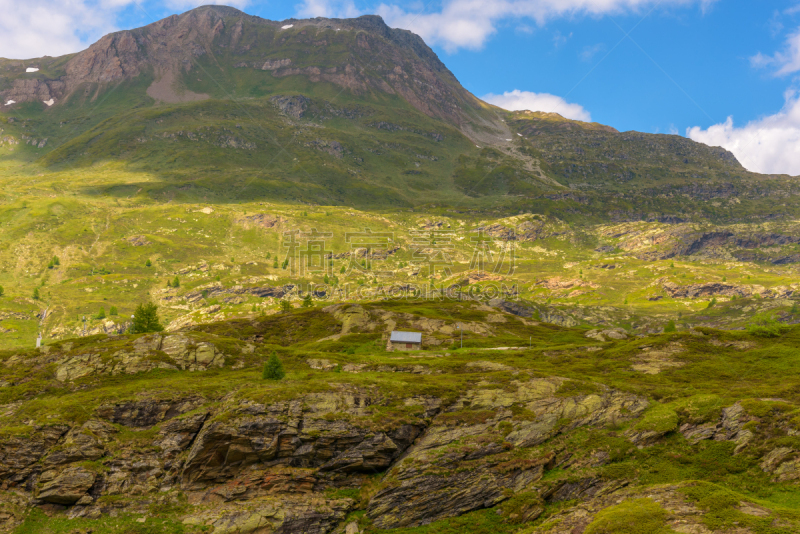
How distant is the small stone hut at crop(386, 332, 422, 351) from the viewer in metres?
111

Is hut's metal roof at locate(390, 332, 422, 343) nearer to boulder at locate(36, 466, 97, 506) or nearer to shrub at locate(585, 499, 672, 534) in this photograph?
boulder at locate(36, 466, 97, 506)

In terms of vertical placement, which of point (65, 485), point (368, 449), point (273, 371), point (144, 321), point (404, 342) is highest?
point (273, 371)

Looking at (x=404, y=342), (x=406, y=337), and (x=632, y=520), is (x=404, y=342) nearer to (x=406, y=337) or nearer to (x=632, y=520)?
(x=406, y=337)

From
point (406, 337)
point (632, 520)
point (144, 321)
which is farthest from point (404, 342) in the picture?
point (632, 520)

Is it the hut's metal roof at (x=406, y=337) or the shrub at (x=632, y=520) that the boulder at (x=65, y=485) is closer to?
the shrub at (x=632, y=520)

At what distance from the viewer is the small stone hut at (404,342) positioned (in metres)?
111

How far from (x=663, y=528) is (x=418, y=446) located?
26247 mm

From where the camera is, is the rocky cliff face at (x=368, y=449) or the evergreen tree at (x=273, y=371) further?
the evergreen tree at (x=273, y=371)

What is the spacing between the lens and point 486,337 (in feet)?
418

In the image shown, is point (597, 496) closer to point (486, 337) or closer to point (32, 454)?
point (32, 454)

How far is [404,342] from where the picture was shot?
368 ft

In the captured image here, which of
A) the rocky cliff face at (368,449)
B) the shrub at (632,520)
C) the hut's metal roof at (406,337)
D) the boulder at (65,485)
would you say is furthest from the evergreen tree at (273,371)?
the shrub at (632,520)

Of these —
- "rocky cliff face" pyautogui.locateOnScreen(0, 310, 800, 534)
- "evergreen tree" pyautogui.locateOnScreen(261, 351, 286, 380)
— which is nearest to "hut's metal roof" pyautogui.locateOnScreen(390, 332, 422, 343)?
"rocky cliff face" pyautogui.locateOnScreen(0, 310, 800, 534)

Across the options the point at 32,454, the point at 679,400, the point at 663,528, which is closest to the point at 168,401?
the point at 32,454
